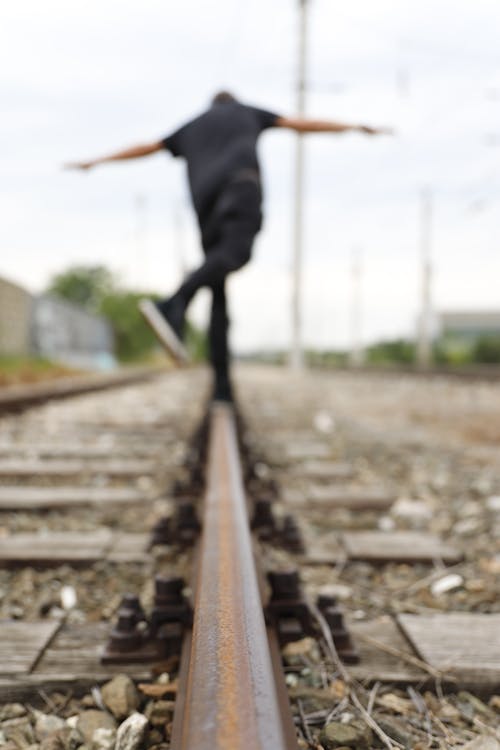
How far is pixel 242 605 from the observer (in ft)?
3.73

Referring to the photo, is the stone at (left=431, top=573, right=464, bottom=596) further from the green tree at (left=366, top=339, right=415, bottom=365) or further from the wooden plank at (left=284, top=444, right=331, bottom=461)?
the green tree at (left=366, top=339, right=415, bottom=365)

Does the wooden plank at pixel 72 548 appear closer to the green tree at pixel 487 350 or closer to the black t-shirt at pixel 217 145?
the black t-shirt at pixel 217 145

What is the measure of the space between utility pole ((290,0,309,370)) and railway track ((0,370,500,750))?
54.8ft

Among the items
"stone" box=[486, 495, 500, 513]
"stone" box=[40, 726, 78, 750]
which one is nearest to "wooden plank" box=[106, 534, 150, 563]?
"stone" box=[40, 726, 78, 750]

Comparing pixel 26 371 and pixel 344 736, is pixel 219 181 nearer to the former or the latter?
pixel 344 736

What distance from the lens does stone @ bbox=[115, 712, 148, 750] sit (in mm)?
1122

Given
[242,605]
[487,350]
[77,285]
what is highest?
[242,605]

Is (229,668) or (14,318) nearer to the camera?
(229,668)

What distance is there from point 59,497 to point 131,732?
1846 millimetres

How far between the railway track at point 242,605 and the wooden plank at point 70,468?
0.4 inches

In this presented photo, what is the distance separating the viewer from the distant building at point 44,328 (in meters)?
16.3

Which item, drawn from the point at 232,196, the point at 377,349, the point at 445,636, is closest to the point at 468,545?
the point at 445,636

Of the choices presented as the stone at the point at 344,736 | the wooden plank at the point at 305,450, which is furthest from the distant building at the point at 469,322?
the stone at the point at 344,736

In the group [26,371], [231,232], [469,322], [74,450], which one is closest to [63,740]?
[231,232]
